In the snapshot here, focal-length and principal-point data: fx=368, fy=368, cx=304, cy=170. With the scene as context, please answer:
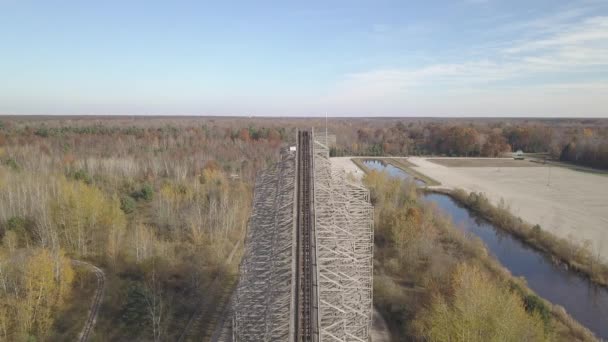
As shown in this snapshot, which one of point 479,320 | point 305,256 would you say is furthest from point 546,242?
point 305,256

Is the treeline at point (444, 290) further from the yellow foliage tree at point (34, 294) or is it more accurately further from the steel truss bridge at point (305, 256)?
the yellow foliage tree at point (34, 294)

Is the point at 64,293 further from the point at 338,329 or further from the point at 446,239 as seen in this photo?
the point at 446,239

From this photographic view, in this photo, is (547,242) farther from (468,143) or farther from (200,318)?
(468,143)

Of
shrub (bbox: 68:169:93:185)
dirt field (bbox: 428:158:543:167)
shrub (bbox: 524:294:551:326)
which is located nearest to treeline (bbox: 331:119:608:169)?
dirt field (bbox: 428:158:543:167)

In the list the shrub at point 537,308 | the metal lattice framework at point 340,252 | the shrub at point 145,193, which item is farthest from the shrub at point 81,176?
the shrub at point 537,308

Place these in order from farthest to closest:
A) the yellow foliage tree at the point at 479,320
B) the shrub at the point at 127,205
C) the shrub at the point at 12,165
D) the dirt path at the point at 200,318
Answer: the shrub at the point at 12,165, the shrub at the point at 127,205, the dirt path at the point at 200,318, the yellow foliage tree at the point at 479,320
